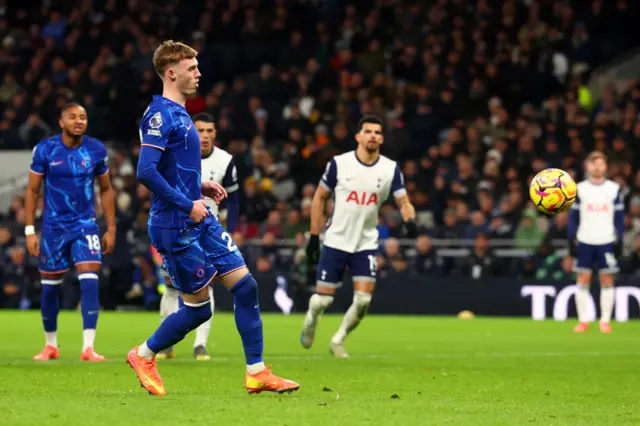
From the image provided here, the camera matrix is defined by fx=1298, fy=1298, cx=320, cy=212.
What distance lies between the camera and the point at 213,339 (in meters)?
16.1

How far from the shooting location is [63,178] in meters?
12.7

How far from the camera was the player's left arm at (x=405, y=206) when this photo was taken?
41.7 feet

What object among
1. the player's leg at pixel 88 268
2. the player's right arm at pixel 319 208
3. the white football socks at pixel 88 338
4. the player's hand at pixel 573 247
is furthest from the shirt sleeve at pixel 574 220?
the white football socks at pixel 88 338

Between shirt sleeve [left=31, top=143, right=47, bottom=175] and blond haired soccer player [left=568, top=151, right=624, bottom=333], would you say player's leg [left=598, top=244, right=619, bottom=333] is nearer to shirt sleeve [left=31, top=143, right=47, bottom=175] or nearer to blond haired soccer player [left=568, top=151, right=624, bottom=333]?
blond haired soccer player [left=568, top=151, right=624, bottom=333]

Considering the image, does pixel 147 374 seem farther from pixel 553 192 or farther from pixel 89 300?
pixel 553 192

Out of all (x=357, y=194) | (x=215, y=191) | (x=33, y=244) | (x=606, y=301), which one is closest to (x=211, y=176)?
(x=357, y=194)

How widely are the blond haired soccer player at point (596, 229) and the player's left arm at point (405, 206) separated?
5998mm

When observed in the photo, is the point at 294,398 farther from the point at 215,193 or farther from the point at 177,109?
the point at 177,109

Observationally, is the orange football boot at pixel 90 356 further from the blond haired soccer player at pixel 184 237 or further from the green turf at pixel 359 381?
the blond haired soccer player at pixel 184 237

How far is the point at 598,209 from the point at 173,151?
11.4 m

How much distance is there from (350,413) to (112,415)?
55.4 inches

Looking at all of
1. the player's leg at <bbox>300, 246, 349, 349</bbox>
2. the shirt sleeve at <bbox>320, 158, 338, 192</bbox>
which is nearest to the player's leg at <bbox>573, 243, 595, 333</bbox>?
the player's leg at <bbox>300, 246, 349, 349</bbox>

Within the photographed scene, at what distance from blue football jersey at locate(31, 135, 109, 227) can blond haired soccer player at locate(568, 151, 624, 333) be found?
27.7 feet

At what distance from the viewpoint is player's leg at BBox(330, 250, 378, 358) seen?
1331cm
